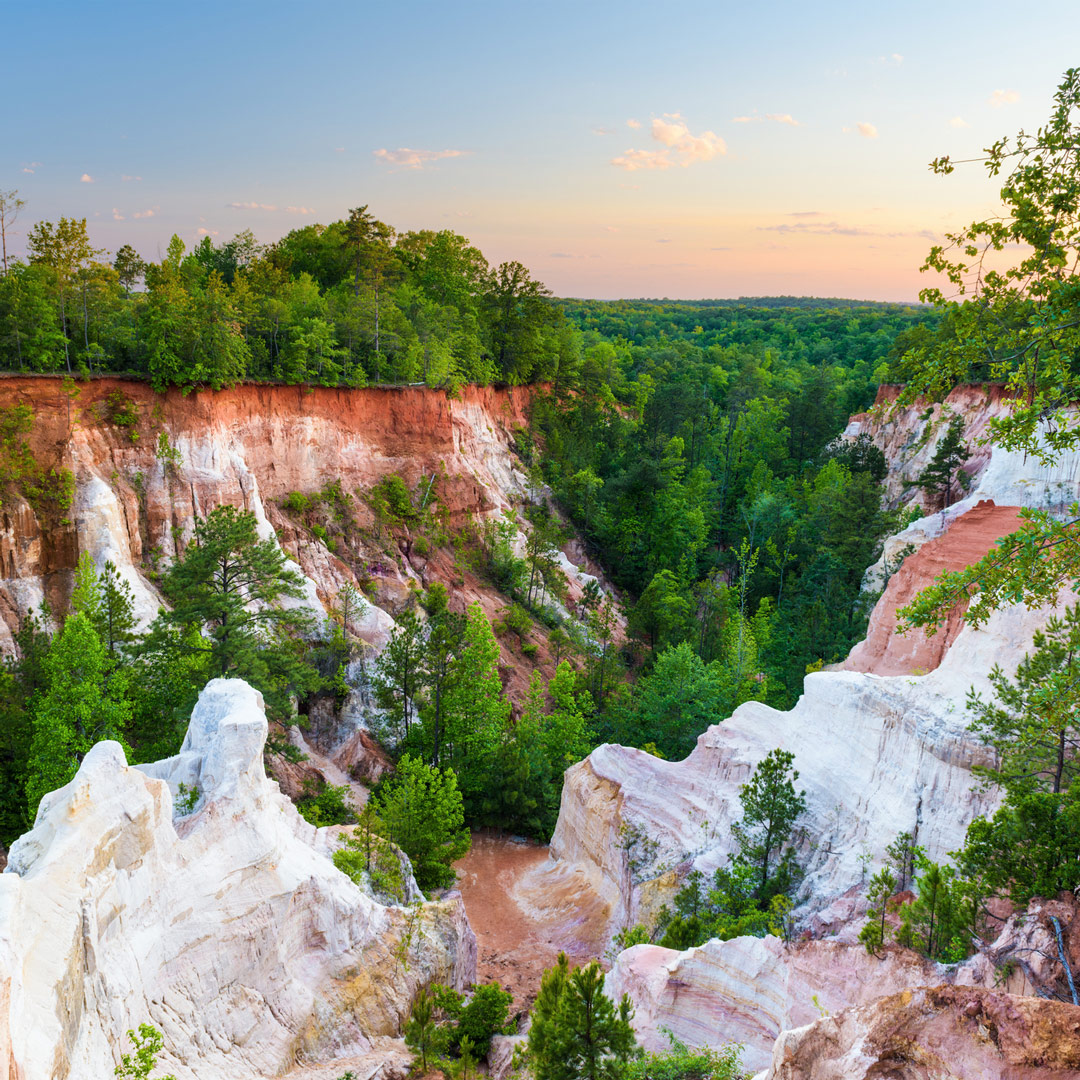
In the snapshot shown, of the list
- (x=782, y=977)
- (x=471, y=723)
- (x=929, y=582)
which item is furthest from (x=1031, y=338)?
(x=471, y=723)

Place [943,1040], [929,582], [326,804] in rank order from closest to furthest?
[943,1040], [326,804], [929,582]

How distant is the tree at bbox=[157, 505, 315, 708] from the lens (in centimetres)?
2095

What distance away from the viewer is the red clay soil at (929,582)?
2280 cm

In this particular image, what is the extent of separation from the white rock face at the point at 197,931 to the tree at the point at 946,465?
1247 inches

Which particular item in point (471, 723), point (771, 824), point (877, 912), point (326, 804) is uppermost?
point (877, 912)

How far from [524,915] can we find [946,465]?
92.8 feet

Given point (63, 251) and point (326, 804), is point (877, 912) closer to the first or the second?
point (326, 804)

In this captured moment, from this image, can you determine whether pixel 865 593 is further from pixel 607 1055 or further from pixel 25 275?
pixel 25 275

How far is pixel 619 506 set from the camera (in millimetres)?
49938

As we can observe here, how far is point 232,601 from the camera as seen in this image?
21.5 m

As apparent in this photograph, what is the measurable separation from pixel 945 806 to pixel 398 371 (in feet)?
109

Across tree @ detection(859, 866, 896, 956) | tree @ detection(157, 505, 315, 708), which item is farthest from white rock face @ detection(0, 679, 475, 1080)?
tree @ detection(859, 866, 896, 956)

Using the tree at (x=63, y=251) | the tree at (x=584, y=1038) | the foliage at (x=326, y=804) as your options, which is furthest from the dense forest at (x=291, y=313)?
the tree at (x=584, y=1038)

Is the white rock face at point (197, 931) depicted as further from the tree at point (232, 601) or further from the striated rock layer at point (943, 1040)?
the striated rock layer at point (943, 1040)
